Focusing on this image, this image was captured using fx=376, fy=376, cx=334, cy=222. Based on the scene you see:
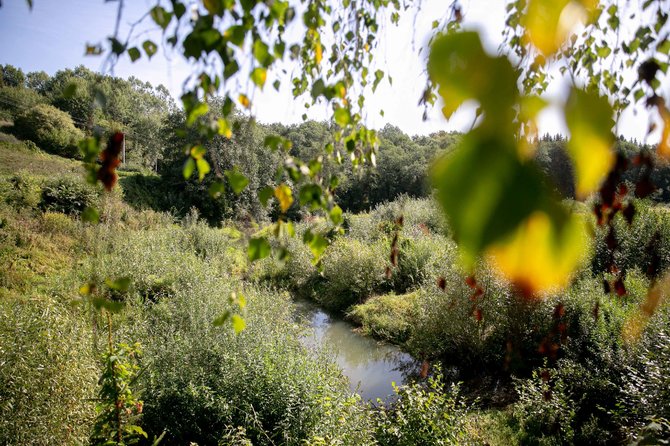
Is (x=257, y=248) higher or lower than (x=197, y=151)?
lower

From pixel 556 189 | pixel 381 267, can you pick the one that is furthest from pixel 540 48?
pixel 381 267

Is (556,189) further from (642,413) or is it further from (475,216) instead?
(642,413)

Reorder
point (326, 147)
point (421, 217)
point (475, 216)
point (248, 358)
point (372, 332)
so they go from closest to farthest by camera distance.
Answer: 1. point (475, 216)
2. point (326, 147)
3. point (248, 358)
4. point (372, 332)
5. point (421, 217)

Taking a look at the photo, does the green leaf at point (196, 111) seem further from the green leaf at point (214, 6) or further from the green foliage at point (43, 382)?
the green foliage at point (43, 382)

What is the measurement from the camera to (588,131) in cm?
27

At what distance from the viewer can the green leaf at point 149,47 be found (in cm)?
103

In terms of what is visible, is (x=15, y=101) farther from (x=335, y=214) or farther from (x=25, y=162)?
(x=335, y=214)

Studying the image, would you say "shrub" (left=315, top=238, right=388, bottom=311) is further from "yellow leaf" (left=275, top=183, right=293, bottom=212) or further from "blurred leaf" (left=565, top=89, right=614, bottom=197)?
"blurred leaf" (left=565, top=89, right=614, bottom=197)

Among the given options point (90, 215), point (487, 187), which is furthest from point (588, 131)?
point (90, 215)

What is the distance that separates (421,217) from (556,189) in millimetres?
16364

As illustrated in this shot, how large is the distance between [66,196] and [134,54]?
14658 millimetres

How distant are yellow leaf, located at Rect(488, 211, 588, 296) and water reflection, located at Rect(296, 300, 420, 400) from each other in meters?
6.19

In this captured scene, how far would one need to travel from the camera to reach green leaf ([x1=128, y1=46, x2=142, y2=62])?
1003mm

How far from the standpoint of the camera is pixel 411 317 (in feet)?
29.0
